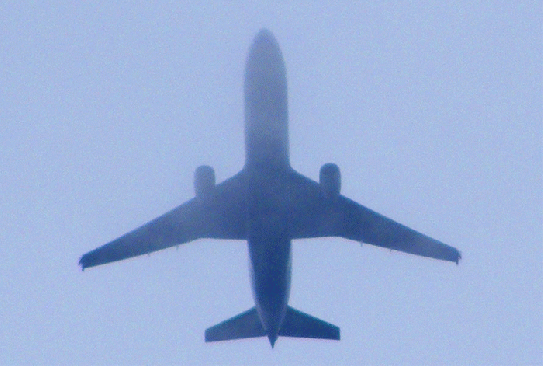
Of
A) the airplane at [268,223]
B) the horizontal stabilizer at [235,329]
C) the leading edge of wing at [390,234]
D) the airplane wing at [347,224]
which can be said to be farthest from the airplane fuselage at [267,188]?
the leading edge of wing at [390,234]

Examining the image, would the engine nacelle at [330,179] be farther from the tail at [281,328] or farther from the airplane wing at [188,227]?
the tail at [281,328]

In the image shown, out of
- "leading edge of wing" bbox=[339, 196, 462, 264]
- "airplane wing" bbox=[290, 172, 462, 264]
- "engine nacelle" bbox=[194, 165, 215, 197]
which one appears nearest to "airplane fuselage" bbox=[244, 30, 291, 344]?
"airplane wing" bbox=[290, 172, 462, 264]

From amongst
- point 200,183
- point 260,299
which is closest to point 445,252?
point 260,299

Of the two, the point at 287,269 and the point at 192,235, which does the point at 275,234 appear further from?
the point at 192,235

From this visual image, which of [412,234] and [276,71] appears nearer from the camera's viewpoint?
[412,234]

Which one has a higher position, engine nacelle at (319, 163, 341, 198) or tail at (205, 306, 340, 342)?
engine nacelle at (319, 163, 341, 198)

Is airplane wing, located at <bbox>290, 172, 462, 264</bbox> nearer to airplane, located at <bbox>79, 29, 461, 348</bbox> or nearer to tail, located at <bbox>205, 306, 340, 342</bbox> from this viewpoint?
airplane, located at <bbox>79, 29, 461, 348</bbox>
